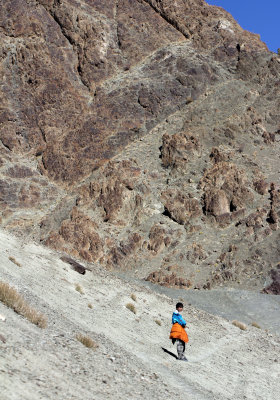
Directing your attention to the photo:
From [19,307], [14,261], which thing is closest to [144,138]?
[14,261]

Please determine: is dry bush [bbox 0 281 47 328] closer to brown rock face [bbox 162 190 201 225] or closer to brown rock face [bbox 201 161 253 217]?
brown rock face [bbox 162 190 201 225]

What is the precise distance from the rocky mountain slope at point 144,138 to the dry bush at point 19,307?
27.4 m

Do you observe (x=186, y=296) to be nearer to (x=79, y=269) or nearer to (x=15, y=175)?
(x=79, y=269)

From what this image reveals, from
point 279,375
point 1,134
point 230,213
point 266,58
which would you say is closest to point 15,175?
point 1,134

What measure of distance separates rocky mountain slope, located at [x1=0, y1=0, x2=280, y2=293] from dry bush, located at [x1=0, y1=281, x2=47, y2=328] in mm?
27351

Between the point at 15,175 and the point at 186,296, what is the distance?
2607 centimetres

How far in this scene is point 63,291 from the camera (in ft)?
56.6

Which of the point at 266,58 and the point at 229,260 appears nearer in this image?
the point at 229,260

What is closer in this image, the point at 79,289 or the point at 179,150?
the point at 79,289

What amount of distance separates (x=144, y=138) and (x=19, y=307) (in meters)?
43.6

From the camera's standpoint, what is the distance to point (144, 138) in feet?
173

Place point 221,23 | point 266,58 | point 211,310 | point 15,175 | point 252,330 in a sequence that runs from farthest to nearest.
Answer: point 221,23 → point 266,58 → point 15,175 → point 211,310 → point 252,330

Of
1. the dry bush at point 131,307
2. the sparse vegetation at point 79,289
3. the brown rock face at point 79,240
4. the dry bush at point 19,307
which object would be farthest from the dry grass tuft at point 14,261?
the brown rock face at point 79,240

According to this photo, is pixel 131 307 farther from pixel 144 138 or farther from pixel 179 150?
pixel 144 138
